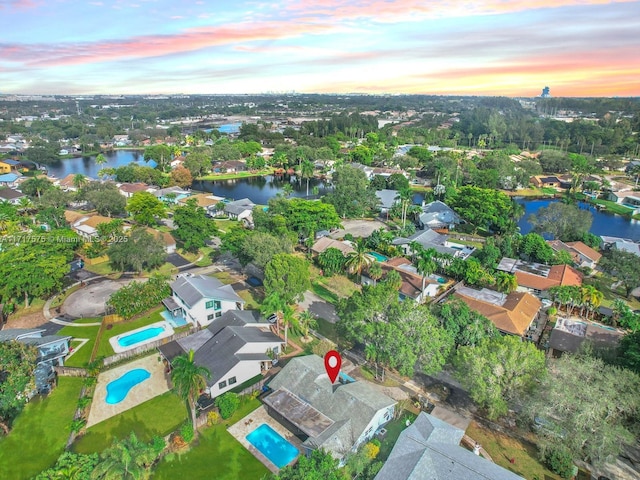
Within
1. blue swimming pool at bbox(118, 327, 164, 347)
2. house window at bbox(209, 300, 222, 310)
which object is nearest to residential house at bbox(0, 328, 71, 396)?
blue swimming pool at bbox(118, 327, 164, 347)

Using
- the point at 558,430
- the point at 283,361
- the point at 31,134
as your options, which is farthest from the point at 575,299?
the point at 31,134

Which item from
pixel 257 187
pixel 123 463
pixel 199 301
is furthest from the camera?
pixel 257 187

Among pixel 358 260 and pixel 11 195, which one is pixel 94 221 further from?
pixel 358 260

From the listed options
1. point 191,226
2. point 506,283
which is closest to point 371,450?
point 506,283

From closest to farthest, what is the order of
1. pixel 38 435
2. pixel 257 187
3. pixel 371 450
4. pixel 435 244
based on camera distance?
pixel 371 450 < pixel 38 435 < pixel 435 244 < pixel 257 187

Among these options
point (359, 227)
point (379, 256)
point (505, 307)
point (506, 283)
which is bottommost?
point (359, 227)

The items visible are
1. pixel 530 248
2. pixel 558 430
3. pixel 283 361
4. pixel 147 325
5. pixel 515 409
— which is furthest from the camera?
pixel 530 248

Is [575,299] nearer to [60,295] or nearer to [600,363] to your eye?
[600,363]

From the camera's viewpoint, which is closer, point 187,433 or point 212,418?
point 187,433
